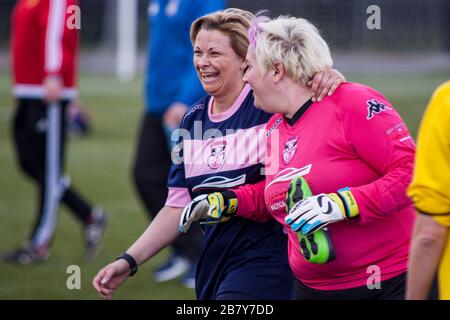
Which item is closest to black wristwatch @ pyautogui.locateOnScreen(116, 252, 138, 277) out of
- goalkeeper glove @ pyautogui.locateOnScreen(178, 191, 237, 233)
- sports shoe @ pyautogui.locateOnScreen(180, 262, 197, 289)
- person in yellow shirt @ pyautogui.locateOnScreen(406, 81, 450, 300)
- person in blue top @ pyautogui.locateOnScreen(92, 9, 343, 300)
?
person in blue top @ pyautogui.locateOnScreen(92, 9, 343, 300)

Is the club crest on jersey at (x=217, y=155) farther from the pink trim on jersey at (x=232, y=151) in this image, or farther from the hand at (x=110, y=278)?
the hand at (x=110, y=278)

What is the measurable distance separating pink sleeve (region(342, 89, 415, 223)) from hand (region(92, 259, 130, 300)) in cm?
116

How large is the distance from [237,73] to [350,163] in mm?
839

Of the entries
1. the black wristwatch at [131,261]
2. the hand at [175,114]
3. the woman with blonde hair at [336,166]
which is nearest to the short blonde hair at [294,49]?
the woman with blonde hair at [336,166]

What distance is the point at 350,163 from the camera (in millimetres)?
3637

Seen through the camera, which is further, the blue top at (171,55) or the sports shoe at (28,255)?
the sports shoe at (28,255)

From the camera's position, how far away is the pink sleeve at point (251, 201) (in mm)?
4012

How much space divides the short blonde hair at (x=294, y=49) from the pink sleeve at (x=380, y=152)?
24cm

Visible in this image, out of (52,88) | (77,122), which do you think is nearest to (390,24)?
(77,122)

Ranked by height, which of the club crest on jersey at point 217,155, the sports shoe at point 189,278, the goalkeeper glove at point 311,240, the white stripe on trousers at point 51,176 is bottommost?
the sports shoe at point 189,278

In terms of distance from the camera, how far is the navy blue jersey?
4137 millimetres

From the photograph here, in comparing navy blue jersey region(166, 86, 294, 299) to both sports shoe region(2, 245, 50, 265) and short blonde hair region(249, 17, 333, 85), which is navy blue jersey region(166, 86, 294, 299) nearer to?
short blonde hair region(249, 17, 333, 85)

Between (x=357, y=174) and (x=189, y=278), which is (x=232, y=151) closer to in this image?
(x=357, y=174)

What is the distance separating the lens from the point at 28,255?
24.5 feet
